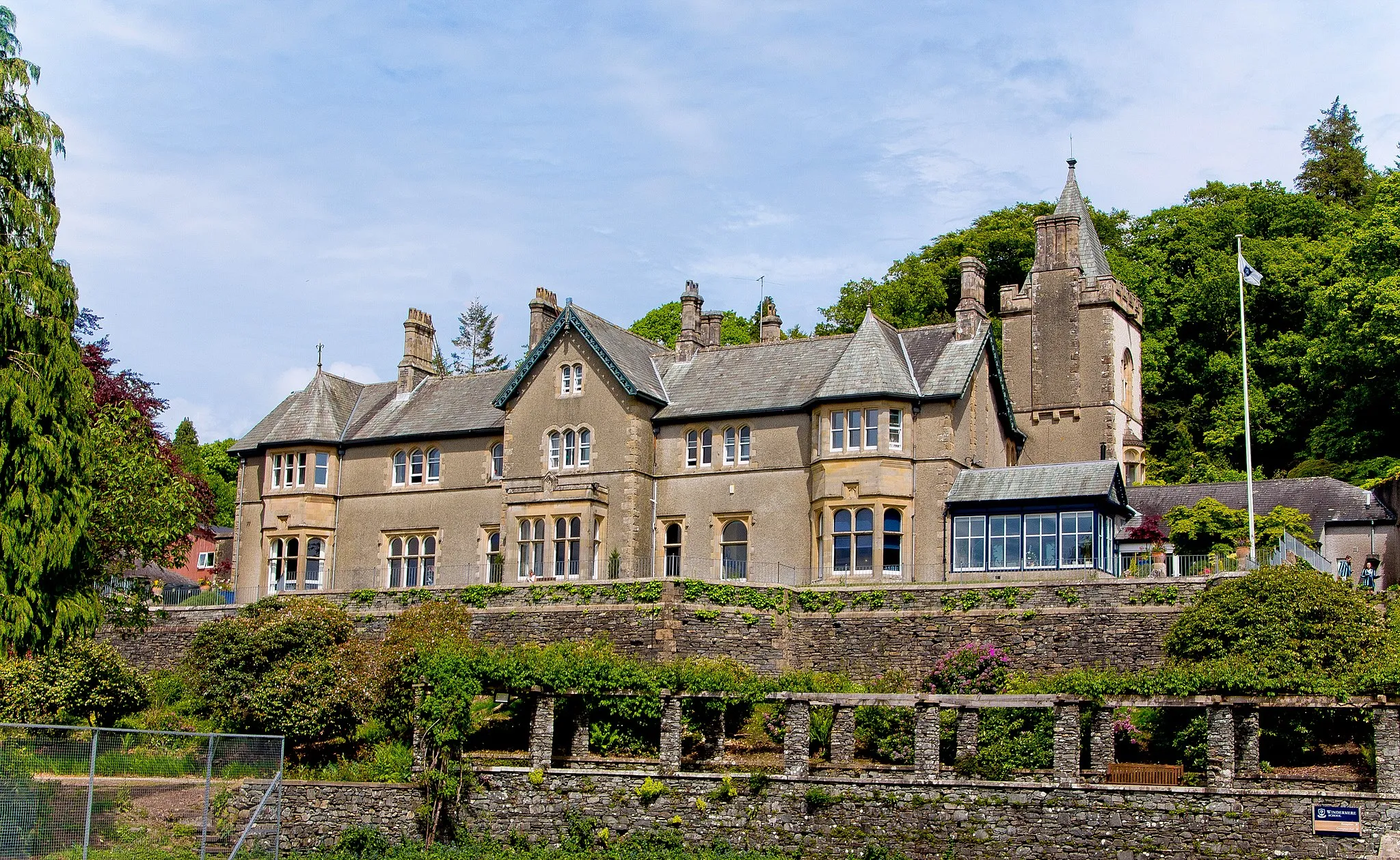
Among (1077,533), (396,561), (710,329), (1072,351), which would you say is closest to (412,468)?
(396,561)

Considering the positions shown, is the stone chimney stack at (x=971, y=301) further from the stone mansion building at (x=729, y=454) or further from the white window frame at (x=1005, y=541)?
the white window frame at (x=1005, y=541)

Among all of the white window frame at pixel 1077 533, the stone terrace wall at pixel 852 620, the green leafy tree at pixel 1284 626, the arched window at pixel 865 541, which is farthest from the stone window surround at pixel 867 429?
the green leafy tree at pixel 1284 626

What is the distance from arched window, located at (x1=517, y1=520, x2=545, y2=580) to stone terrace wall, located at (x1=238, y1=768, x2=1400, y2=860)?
14.1 m

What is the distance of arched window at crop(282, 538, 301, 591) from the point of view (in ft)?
164

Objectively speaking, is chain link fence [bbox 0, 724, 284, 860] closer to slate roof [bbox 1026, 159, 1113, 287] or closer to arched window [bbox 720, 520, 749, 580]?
arched window [bbox 720, 520, 749, 580]

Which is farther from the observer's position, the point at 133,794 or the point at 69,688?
the point at 69,688

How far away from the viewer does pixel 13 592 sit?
89.2 feet

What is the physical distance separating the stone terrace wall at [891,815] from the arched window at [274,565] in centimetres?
2074

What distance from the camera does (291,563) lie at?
1977 inches

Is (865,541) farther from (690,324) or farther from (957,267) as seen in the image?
(957,267)

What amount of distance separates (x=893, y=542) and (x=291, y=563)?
21562 millimetres

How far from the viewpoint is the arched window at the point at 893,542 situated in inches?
1631

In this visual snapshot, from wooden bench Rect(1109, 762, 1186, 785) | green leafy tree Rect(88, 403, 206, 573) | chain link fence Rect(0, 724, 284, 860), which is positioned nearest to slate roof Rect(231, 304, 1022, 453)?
green leafy tree Rect(88, 403, 206, 573)

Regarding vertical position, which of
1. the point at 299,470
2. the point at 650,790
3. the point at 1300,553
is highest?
the point at 299,470
